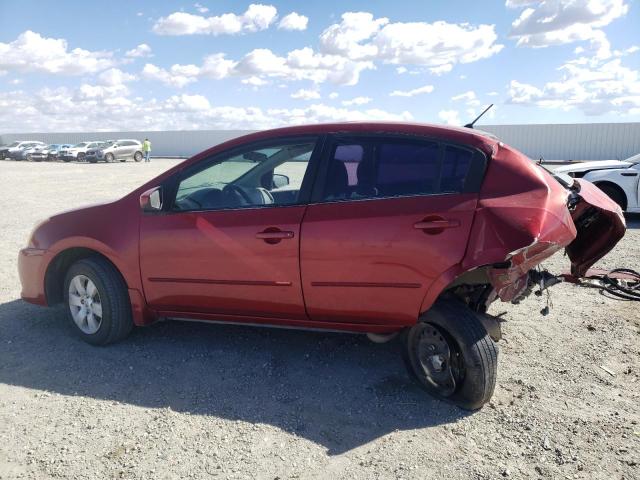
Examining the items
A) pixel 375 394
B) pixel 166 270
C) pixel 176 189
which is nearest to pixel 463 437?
pixel 375 394

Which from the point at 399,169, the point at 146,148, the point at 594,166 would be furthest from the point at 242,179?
the point at 146,148

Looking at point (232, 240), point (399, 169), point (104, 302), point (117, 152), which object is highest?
point (399, 169)

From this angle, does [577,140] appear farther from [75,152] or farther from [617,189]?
[75,152]

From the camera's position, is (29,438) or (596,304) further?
(596,304)

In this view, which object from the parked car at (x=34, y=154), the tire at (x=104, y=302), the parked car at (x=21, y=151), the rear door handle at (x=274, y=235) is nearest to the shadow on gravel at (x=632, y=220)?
the rear door handle at (x=274, y=235)

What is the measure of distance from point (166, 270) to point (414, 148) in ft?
6.65

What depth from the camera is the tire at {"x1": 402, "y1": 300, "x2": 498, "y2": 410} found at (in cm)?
332

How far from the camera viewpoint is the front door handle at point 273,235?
11.8 feet

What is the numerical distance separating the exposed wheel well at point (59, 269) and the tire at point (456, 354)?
2.67 metres

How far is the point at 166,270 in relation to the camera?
13.3 feet

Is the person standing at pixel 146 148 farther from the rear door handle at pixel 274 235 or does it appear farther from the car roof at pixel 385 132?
the rear door handle at pixel 274 235

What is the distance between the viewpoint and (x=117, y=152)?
131 feet

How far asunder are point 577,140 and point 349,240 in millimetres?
39494

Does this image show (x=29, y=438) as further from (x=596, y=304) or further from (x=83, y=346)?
(x=596, y=304)
